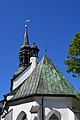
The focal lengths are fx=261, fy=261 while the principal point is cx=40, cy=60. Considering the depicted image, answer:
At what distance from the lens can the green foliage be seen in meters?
13.7

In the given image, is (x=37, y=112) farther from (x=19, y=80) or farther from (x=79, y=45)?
(x=19, y=80)

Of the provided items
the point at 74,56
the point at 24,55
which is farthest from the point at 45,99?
the point at 24,55

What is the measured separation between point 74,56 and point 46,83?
23.5 ft

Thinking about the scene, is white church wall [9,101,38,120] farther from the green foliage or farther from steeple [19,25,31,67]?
steeple [19,25,31,67]

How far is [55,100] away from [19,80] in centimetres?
1165

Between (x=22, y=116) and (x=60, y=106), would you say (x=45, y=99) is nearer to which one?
(x=60, y=106)

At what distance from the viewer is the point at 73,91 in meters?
20.7

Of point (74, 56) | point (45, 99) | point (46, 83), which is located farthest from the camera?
point (46, 83)

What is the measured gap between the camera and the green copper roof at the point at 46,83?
20.1 metres

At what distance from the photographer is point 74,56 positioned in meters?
14.0

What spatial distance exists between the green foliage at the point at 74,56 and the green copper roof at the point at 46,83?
20.3 feet

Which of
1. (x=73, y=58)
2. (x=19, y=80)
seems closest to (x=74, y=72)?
(x=73, y=58)

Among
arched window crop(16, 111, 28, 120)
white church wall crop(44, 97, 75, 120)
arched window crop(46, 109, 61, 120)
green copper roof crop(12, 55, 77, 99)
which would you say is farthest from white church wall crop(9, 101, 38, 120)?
arched window crop(46, 109, 61, 120)

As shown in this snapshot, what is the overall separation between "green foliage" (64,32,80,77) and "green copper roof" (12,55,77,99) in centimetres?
619
